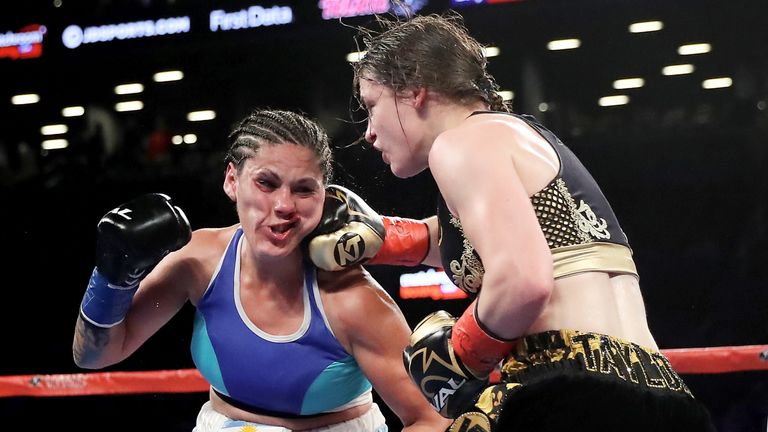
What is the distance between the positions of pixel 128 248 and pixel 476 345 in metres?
0.84

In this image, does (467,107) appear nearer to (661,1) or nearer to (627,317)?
(627,317)

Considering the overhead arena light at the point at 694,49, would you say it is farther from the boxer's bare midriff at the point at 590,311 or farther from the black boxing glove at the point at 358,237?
the boxer's bare midriff at the point at 590,311

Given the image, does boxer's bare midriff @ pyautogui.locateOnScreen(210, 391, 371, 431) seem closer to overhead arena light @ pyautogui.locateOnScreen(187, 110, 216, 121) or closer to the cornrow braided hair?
the cornrow braided hair

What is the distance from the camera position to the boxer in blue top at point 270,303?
5.67 feet

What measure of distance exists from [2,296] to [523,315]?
15.6 ft

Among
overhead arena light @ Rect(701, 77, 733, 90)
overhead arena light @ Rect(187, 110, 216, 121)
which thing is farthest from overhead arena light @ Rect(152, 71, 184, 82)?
overhead arena light @ Rect(701, 77, 733, 90)

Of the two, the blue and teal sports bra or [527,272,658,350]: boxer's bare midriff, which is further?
the blue and teal sports bra

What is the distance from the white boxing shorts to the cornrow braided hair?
55 cm

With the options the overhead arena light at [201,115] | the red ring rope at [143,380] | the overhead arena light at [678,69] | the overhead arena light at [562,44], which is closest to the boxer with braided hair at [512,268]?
the red ring rope at [143,380]

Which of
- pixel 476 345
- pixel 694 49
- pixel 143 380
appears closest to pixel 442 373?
pixel 476 345

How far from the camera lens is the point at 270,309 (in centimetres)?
181

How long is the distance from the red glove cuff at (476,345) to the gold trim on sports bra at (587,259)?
0.14 m

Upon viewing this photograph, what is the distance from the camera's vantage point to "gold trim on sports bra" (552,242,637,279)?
121 centimetres

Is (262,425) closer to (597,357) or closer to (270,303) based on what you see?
(270,303)
